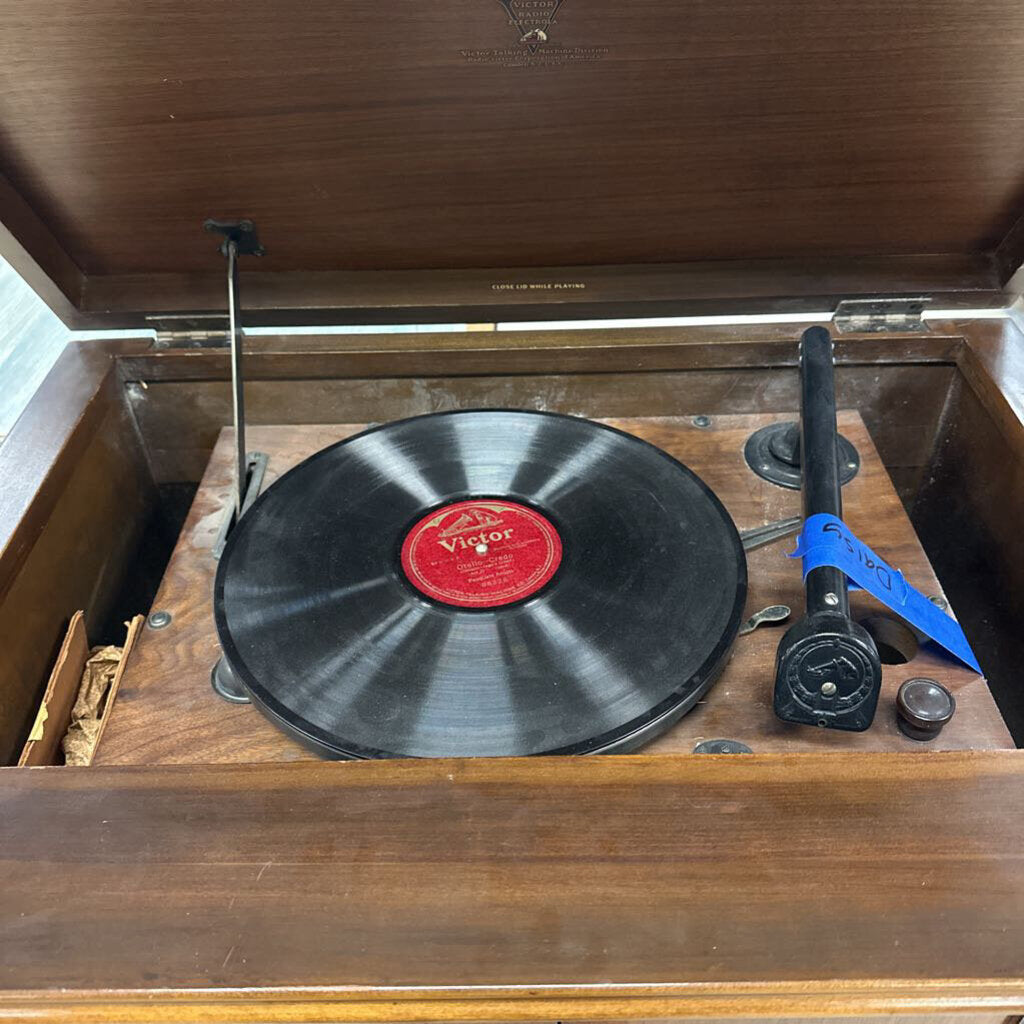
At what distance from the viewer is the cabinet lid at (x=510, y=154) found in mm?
1015

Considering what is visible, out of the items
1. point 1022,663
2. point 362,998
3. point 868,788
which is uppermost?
point 1022,663

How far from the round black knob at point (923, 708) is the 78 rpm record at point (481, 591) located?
0.62ft

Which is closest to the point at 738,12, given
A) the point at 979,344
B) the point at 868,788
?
the point at 979,344

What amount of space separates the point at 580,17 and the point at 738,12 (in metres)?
0.17

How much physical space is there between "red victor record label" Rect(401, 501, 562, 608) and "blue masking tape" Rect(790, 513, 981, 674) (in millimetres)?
304

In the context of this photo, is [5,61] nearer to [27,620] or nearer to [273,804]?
[27,620]

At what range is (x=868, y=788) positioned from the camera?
2.46 ft

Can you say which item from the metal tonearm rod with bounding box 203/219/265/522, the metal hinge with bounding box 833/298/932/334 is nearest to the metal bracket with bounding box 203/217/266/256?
the metal tonearm rod with bounding box 203/219/265/522

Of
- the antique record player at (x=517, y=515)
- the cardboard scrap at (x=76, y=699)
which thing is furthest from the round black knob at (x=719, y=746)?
the cardboard scrap at (x=76, y=699)

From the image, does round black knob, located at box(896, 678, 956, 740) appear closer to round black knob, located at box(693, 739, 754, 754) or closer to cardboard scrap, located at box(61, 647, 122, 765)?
round black knob, located at box(693, 739, 754, 754)

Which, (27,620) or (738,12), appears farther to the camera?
(27,620)

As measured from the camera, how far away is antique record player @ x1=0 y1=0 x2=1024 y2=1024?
0.67 m

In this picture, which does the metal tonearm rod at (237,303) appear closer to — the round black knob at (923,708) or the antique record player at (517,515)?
the antique record player at (517,515)

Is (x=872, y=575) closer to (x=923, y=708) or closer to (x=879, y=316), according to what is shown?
(x=923, y=708)
